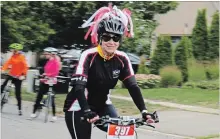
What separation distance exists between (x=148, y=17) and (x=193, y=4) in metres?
19.2

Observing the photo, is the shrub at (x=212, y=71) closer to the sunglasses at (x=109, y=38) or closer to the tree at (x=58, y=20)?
the tree at (x=58, y=20)

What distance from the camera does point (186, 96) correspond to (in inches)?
597

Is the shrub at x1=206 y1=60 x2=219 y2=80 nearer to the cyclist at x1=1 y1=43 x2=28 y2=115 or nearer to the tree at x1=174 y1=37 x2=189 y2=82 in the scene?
the tree at x1=174 y1=37 x2=189 y2=82

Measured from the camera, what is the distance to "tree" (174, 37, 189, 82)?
20.2m

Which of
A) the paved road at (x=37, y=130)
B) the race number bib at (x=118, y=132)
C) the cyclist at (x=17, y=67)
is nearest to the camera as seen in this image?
the race number bib at (x=118, y=132)

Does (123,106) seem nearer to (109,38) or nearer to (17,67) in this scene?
(17,67)

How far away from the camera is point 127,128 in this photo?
157 inches

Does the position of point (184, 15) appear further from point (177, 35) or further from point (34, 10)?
point (34, 10)

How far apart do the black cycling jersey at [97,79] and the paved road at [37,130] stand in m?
4.39

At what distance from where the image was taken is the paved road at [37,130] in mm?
8695

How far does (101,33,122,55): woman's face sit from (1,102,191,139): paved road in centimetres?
470

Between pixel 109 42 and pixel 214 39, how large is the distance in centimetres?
1784

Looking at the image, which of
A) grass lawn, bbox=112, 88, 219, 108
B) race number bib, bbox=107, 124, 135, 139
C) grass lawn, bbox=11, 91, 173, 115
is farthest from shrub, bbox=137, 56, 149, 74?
race number bib, bbox=107, 124, 135, 139

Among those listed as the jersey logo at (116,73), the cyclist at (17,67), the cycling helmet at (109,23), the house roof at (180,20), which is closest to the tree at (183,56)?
the cyclist at (17,67)
